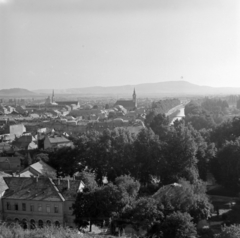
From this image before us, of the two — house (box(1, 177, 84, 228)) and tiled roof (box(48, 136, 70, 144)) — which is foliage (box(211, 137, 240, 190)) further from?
tiled roof (box(48, 136, 70, 144))

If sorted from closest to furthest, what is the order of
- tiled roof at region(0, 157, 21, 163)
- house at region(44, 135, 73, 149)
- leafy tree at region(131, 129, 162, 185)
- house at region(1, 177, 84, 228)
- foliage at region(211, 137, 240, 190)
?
house at region(1, 177, 84, 228)
foliage at region(211, 137, 240, 190)
leafy tree at region(131, 129, 162, 185)
tiled roof at region(0, 157, 21, 163)
house at region(44, 135, 73, 149)

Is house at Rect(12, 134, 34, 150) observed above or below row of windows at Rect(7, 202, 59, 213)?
above

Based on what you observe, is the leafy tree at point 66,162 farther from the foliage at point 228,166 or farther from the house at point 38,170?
the foliage at point 228,166

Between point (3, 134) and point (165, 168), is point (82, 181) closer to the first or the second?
point (165, 168)

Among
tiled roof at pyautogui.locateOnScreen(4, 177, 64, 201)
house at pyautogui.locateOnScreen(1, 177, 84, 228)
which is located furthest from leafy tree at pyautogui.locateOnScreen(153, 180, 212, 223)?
tiled roof at pyautogui.locateOnScreen(4, 177, 64, 201)

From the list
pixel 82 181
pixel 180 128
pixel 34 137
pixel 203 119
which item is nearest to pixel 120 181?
pixel 82 181

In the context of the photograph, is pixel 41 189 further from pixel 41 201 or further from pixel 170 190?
pixel 170 190

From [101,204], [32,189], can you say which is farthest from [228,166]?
[32,189]

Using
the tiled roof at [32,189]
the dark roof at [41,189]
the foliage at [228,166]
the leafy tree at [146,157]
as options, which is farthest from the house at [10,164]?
the foliage at [228,166]
